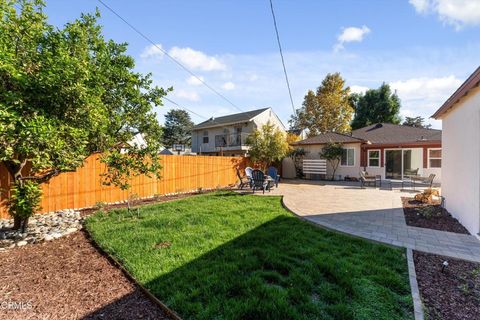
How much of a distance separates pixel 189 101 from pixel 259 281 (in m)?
18.8

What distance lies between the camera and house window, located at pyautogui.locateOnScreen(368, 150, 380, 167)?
611 inches

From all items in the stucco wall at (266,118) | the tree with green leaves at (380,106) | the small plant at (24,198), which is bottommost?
the small plant at (24,198)

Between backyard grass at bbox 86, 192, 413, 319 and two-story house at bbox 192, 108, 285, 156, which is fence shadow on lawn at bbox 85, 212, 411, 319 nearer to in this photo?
backyard grass at bbox 86, 192, 413, 319

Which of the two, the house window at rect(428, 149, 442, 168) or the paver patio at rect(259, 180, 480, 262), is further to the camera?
the house window at rect(428, 149, 442, 168)

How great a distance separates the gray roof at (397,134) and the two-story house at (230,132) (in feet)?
28.8

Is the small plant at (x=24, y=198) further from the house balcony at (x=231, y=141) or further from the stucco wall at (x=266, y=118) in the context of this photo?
the stucco wall at (x=266, y=118)

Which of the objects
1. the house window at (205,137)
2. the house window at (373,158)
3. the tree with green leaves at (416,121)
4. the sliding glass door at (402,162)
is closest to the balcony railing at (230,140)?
the house window at (205,137)

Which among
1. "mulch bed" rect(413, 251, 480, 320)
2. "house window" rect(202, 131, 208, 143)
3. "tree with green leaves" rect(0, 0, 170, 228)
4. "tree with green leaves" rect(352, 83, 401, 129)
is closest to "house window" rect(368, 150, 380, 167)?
"mulch bed" rect(413, 251, 480, 320)

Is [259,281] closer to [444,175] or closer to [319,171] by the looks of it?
[444,175]

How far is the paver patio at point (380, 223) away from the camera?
164 inches

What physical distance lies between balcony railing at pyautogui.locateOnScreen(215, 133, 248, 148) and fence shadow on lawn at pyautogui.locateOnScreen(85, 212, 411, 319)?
18.3 metres

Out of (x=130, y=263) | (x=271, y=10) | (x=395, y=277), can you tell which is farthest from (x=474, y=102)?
(x=130, y=263)

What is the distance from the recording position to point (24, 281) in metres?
3.12

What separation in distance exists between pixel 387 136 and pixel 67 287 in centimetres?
1912
